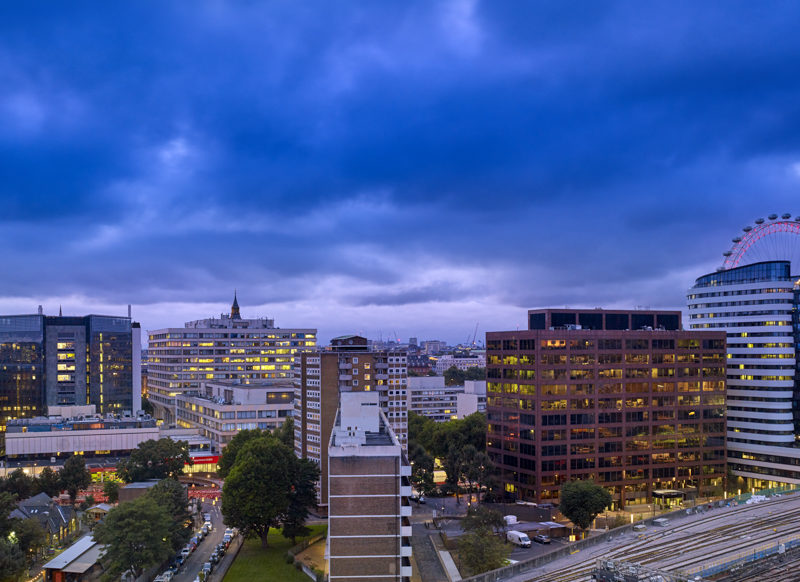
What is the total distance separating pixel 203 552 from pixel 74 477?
3247 cm

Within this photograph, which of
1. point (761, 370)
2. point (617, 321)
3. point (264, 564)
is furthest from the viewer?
point (617, 321)

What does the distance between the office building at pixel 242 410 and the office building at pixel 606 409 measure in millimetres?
53699

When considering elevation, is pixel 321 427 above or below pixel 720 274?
below

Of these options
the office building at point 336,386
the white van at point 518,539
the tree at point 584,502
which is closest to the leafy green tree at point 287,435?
the office building at point 336,386

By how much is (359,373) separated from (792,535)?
65.8 metres

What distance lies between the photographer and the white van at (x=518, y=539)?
80.2 metres

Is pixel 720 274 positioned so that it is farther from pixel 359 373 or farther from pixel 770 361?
pixel 359 373

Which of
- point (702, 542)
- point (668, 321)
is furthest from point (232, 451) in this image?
point (668, 321)

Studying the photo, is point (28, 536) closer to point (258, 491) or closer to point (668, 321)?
point (258, 491)

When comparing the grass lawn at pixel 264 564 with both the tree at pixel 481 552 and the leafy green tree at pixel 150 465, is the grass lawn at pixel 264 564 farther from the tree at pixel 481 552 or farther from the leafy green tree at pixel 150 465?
the leafy green tree at pixel 150 465

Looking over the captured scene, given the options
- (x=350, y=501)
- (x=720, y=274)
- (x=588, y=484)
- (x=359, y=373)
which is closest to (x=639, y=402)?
(x=588, y=484)

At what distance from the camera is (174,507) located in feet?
261

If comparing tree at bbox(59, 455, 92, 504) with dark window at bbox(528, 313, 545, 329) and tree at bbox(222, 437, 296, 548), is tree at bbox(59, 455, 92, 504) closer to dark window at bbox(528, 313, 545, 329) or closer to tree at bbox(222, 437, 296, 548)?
tree at bbox(222, 437, 296, 548)

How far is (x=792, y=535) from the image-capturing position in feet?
185
